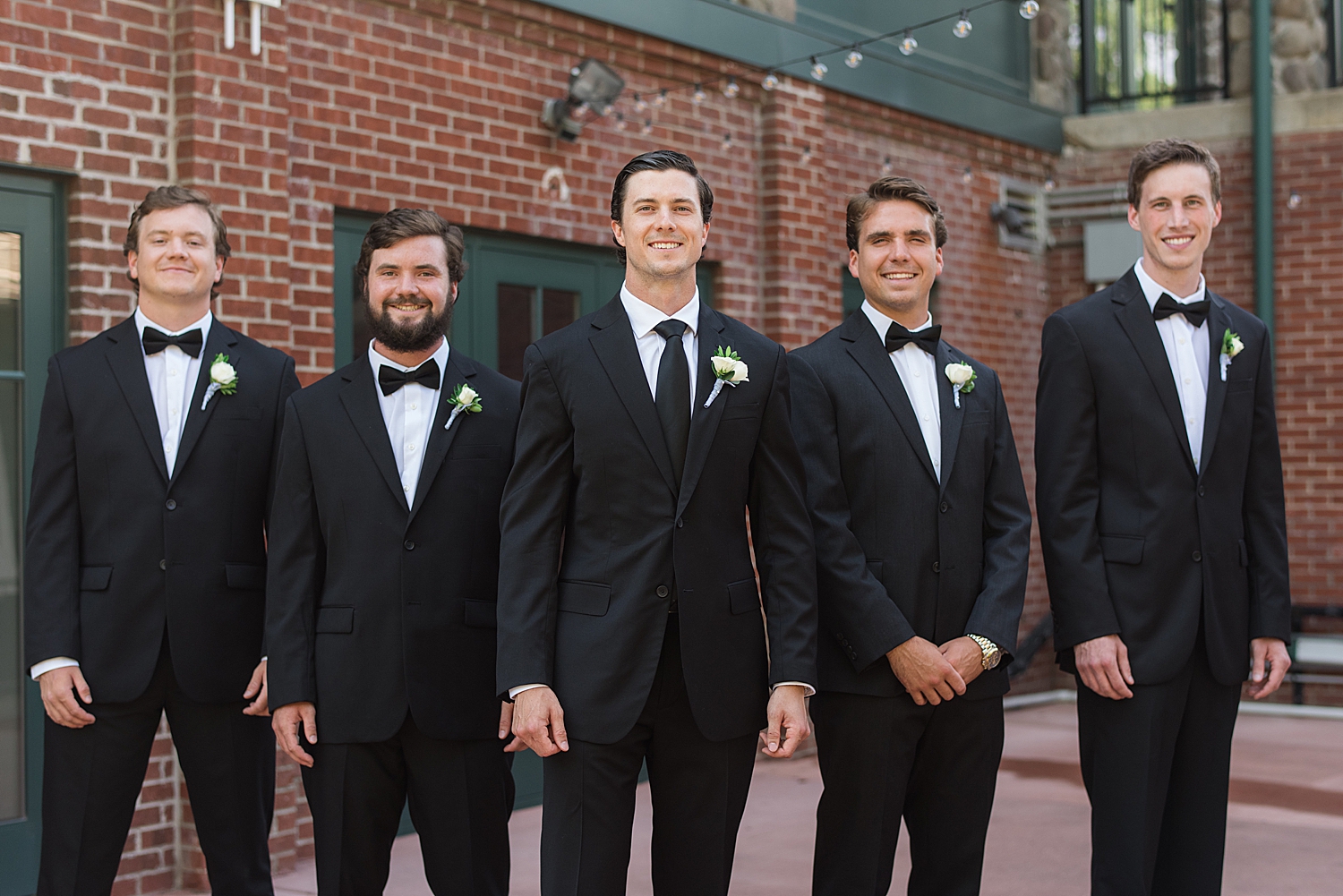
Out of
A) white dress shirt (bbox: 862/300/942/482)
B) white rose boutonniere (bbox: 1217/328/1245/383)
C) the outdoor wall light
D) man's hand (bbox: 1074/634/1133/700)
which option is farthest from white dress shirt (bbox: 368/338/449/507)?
the outdoor wall light

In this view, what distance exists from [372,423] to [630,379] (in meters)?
0.73

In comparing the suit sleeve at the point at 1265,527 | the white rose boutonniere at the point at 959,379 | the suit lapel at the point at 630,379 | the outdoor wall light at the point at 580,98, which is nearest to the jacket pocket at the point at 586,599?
the suit lapel at the point at 630,379

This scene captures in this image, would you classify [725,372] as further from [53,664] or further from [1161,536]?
[53,664]

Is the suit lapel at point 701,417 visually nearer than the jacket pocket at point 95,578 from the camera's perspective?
Yes

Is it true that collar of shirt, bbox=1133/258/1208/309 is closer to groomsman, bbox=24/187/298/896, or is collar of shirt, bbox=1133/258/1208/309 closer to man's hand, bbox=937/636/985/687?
man's hand, bbox=937/636/985/687

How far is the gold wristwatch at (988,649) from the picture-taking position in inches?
133

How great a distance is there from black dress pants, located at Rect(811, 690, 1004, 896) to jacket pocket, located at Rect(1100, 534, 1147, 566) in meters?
0.49

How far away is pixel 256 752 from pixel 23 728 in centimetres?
155

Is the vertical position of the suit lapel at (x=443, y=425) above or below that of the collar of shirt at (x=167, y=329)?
below

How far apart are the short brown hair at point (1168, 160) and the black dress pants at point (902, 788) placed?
1421mm

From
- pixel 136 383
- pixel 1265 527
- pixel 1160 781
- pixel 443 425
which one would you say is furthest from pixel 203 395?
pixel 1265 527

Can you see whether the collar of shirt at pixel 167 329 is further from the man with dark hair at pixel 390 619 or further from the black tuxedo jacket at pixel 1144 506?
the black tuxedo jacket at pixel 1144 506

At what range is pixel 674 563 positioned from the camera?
9.86 feet

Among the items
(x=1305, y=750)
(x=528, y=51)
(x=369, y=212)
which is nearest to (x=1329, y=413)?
(x=1305, y=750)
